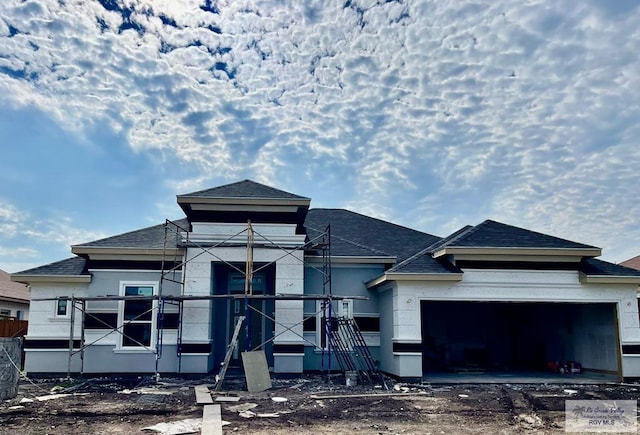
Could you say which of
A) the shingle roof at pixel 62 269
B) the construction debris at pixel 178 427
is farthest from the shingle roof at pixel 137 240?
the construction debris at pixel 178 427

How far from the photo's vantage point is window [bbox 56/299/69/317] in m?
15.8

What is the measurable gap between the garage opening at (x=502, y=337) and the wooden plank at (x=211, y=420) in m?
8.94

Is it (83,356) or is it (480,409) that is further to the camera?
(83,356)

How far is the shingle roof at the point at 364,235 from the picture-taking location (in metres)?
18.0

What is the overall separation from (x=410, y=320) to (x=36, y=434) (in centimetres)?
941

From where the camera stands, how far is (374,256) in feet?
56.9

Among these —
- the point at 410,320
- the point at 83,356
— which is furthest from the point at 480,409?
the point at 83,356

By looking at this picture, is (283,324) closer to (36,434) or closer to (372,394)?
(372,394)

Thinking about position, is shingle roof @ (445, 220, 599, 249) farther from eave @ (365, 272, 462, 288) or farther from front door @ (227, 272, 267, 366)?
front door @ (227, 272, 267, 366)

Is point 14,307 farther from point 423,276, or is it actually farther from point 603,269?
point 603,269

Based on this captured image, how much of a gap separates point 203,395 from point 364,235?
32.8ft

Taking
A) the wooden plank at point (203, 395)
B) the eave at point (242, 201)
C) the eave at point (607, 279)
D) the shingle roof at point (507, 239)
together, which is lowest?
the wooden plank at point (203, 395)

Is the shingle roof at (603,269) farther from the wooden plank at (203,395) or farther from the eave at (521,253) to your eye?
the wooden plank at (203,395)

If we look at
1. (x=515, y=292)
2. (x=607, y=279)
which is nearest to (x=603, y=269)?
(x=607, y=279)
